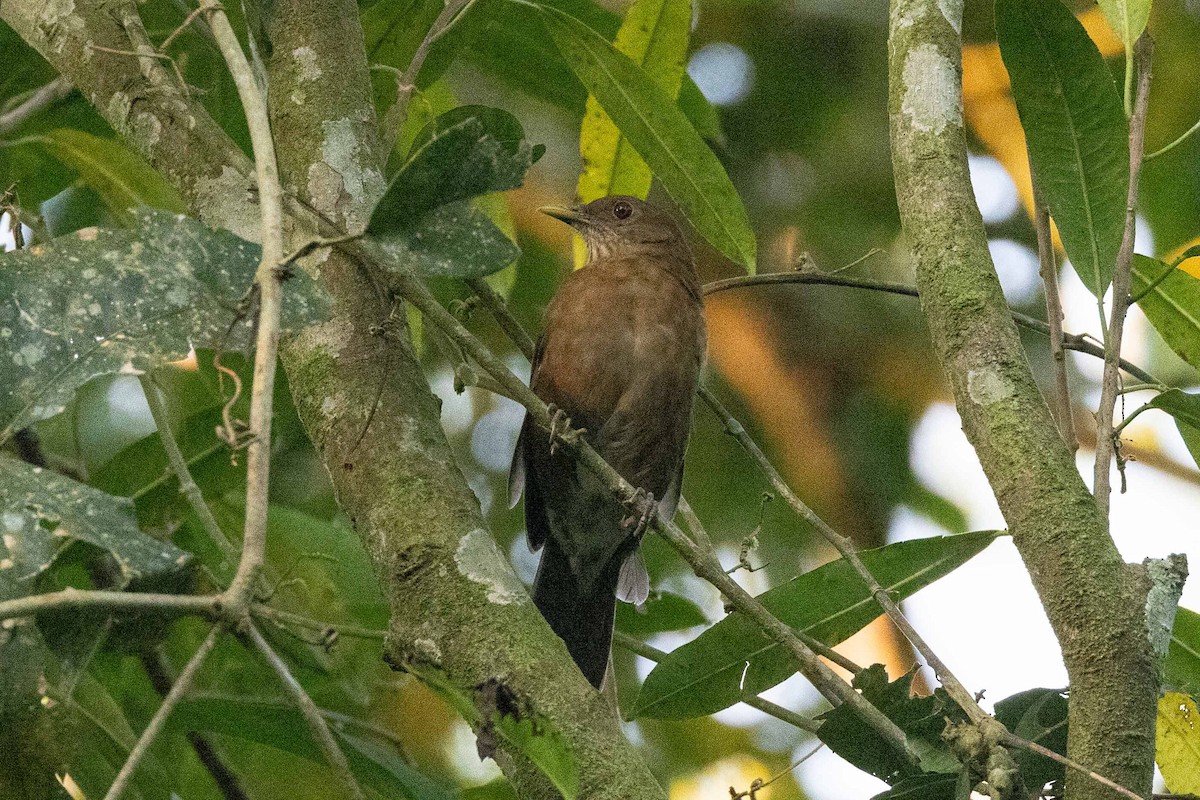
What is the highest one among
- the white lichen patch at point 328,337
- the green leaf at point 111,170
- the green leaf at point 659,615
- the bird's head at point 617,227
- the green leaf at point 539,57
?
the bird's head at point 617,227

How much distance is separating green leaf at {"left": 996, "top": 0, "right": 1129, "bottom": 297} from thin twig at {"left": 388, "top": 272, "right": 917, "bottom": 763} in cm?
101

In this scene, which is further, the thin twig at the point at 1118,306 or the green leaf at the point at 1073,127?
the green leaf at the point at 1073,127

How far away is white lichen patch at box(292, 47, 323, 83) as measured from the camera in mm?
2934

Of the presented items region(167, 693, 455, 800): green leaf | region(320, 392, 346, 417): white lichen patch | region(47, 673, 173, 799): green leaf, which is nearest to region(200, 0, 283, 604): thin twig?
region(320, 392, 346, 417): white lichen patch

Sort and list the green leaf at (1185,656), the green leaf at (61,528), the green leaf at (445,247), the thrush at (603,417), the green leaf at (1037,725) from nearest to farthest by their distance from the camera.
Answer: the green leaf at (61,528) → the green leaf at (445,247) → the green leaf at (1037,725) → the green leaf at (1185,656) → the thrush at (603,417)

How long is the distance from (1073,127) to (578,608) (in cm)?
273

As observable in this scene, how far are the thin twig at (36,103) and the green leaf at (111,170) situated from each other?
83 millimetres

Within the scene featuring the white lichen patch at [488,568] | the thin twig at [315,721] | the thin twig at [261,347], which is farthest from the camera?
the white lichen patch at [488,568]

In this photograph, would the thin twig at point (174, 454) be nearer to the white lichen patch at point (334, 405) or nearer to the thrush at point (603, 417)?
the white lichen patch at point (334, 405)

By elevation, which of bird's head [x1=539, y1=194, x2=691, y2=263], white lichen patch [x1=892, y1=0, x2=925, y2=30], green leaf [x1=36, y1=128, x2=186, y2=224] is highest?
bird's head [x1=539, y1=194, x2=691, y2=263]

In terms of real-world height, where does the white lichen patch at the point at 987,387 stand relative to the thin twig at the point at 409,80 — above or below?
below

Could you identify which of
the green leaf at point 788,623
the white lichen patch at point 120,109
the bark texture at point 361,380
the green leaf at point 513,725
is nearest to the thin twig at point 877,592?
the green leaf at point 788,623

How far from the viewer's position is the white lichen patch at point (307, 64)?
9.62 ft

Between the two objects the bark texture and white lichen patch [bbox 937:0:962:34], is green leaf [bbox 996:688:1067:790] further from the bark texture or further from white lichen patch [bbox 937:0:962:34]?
white lichen patch [bbox 937:0:962:34]
